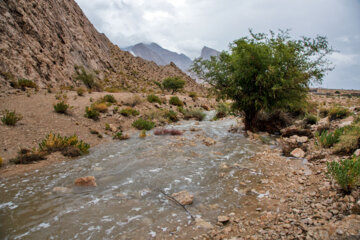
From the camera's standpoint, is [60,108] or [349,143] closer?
[349,143]

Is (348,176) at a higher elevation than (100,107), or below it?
below

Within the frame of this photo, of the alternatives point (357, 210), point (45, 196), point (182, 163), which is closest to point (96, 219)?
point (45, 196)

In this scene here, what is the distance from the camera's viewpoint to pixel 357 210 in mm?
2617

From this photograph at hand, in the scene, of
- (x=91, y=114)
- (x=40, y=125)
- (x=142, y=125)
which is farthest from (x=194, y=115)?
(x=40, y=125)

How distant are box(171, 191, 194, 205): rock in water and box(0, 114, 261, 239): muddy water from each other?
151 mm

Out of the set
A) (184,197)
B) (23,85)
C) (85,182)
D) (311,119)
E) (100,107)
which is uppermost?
(23,85)

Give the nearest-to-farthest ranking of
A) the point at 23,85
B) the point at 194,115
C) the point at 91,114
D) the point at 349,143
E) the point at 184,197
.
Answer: the point at 184,197 < the point at 349,143 < the point at 91,114 < the point at 23,85 < the point at 194,115

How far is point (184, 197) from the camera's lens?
4.12 meters

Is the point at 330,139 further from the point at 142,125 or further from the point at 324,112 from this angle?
the point at 142,125

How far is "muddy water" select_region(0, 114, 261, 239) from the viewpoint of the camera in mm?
3301

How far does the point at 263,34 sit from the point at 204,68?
358 centimetres

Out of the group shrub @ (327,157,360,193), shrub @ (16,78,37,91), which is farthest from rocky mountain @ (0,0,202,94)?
shrub @ (327,157,360,193)

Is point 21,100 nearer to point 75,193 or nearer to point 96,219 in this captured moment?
point 75,193

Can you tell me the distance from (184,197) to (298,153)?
4703 millimetres
